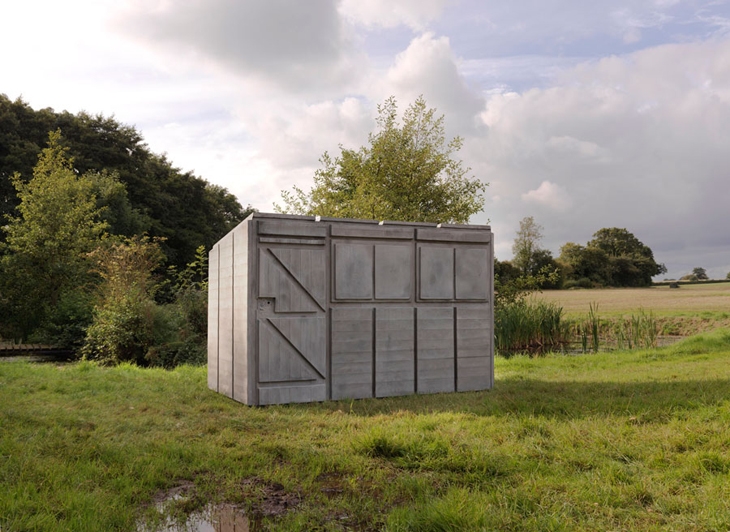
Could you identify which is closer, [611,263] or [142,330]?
[142,330]

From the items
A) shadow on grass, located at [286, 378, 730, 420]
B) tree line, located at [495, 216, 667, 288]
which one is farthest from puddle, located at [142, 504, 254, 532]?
tree line, located at [495, 216, 667, 288]

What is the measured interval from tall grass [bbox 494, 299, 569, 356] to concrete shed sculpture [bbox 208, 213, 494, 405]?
5.79 meters

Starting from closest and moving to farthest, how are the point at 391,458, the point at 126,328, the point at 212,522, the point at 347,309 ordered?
the point at 212,522
the point at 391,458
the point at 347,309
the point at 126,328

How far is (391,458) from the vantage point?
4.52m

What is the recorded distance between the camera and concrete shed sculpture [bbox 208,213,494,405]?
6969 millimetres

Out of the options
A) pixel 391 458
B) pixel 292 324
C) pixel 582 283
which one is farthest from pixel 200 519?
pixel 582 283

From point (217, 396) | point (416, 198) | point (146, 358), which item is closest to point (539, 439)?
point (217, 396)

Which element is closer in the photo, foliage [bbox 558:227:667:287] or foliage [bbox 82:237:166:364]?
foliage [bbox 82:237:166:364]

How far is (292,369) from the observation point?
7.07 meters

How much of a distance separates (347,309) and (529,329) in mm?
7924

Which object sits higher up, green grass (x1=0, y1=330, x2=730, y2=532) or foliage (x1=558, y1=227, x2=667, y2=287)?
foliage (x1=558, y1=227, x2=667, y2=287)

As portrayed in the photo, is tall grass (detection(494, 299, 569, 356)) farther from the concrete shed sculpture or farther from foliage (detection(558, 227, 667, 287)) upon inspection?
foliage (detection(558, 227, 667, 287))

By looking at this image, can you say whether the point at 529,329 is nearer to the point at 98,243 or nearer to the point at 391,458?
the point at 391,458

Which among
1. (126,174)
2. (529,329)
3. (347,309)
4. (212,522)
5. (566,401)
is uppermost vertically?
(126,174)
